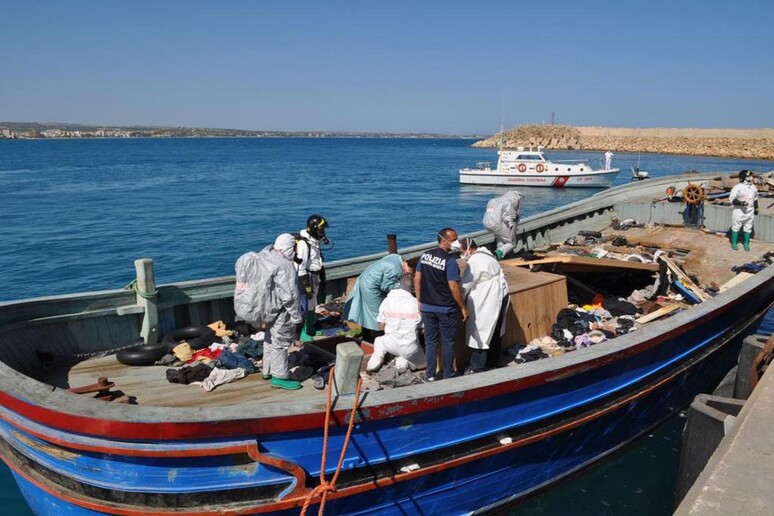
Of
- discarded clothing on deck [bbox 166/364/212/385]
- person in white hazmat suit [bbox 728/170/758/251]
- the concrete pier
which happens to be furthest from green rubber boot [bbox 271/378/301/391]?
person in white hazmat suit [bbox 728/170/758/251]

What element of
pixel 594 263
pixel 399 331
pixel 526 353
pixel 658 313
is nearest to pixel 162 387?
pixel 399 331

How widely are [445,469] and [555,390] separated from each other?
47.3 inches

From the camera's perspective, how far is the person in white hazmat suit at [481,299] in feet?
18.1

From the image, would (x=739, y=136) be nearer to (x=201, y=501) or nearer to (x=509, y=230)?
(x=509, y=230)

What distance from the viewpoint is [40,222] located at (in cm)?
2752

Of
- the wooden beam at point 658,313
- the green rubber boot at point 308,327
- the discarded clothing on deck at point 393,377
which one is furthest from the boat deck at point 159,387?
the wooden beam at point 658,313

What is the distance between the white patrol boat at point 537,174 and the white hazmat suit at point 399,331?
4097cm

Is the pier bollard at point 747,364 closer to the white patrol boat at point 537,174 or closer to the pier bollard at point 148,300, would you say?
the pier bollard at point 148,300

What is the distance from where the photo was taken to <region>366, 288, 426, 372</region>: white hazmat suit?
550 cm

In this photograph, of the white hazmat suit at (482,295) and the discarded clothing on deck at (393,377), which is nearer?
the discarded clothing on deck at (393,377)

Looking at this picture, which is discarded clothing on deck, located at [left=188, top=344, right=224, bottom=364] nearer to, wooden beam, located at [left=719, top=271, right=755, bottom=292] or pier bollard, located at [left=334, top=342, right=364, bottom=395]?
pier bollard, located at [left=334, top=342, right=364, bottom=395]

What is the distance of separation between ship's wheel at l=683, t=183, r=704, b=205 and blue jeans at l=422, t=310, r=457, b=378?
8542 millimetres

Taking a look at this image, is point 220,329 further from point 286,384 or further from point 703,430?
point 703,430

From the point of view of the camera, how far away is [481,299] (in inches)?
218
